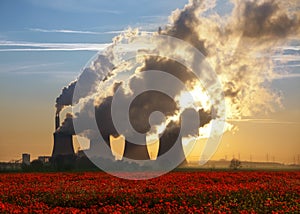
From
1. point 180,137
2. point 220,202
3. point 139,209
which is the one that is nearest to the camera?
point 139,209

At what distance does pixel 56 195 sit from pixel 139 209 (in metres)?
5.09

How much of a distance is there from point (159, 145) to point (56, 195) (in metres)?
77.3

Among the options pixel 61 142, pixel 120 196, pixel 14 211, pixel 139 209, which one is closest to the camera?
pixel 14 211

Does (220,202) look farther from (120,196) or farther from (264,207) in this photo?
(120,196)

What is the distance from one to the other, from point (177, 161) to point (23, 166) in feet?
143

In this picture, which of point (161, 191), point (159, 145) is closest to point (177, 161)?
point (159, 145)

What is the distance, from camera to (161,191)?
19438 millimetres

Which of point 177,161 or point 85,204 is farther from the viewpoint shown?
point 177,161

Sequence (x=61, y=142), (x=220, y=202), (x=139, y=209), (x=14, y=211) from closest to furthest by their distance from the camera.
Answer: (x=14, y=211)
(x=139, y=209)
(x=220, y=202)
(x=61, y=142)

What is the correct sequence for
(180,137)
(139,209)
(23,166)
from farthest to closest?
(180,137) → (23,166) → (139,209)

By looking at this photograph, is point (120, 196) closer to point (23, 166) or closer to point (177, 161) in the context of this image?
point (23, 166)

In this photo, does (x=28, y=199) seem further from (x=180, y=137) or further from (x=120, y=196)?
(x=180, y=137)

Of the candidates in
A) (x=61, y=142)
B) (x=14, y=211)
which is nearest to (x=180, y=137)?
(x=61, y=142)

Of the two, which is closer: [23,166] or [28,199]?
[28,199]
